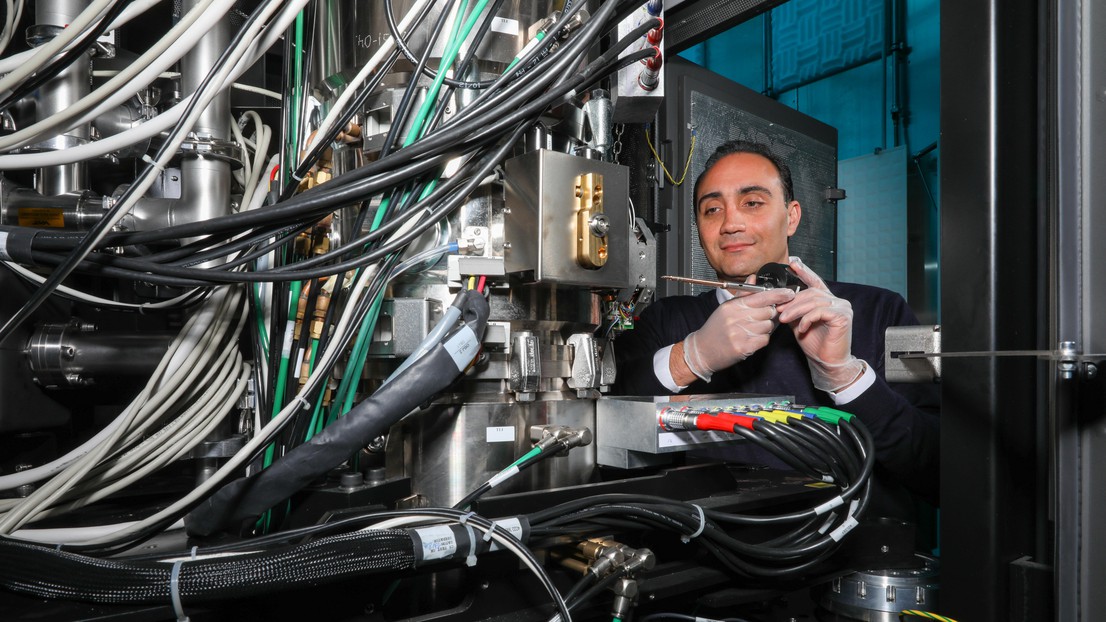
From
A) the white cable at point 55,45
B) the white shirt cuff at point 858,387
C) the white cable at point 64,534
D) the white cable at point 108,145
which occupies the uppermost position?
the white cable at point 55,45

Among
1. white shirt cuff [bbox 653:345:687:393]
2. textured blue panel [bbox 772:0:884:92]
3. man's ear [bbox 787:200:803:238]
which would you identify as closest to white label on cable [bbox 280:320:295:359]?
white shirt cuff [bbox 653:345:687:393]

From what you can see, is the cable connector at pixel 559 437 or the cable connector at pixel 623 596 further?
the cable connector at pixel 559 437

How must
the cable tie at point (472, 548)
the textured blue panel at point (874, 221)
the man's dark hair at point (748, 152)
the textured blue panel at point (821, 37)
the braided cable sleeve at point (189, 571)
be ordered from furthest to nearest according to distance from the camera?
the textured blue panel at point (821, 37)
the textured blue panel at point (874, 221)
the man's dark hair at point (748, 152)
the cable tie at point (472, 548)
the braided cable sleeve at point (189, 571)

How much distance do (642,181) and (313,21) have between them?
665mm

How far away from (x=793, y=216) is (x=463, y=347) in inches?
70.1

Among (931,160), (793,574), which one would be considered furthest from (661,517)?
(931,160)

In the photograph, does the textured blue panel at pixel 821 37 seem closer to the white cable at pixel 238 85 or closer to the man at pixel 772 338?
the man at pixel 772 338

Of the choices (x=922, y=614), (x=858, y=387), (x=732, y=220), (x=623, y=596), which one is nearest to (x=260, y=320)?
(x=623, y=596)

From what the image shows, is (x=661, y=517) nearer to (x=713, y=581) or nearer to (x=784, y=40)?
(x=713, y=581)

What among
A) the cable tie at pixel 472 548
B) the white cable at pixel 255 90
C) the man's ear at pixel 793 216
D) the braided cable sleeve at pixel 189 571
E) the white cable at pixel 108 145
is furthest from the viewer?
the man's ear at pixel 793 216

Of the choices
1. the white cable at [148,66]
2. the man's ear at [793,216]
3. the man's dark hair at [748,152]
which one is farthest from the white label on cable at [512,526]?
the man's ear at [793,216]

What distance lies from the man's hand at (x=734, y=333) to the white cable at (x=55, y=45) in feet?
4.01

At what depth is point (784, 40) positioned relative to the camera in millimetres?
2830

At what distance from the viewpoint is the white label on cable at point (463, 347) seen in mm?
698
